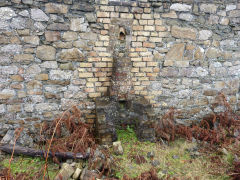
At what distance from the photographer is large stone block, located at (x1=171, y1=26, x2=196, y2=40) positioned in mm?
3621

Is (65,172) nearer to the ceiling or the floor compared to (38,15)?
nearer to the floor

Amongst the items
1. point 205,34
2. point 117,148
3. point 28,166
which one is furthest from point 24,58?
point 205,34

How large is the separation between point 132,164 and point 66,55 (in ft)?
7.15

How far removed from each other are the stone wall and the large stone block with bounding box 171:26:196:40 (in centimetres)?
2

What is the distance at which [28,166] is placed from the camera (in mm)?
2801

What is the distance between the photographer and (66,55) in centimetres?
333

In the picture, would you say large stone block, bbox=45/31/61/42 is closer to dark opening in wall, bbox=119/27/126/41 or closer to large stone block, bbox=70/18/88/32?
large stone block, bbox=70/18/88/32

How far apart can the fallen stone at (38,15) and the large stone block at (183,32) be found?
2359mm

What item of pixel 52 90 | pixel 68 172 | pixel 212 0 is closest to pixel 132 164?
pixel 68 172

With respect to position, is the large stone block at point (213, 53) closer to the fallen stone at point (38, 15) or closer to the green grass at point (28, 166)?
the fallen stone at point (38, 15)

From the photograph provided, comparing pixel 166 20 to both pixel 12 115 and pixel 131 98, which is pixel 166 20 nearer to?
pixel 131 98

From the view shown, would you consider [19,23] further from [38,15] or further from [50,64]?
[50,64]

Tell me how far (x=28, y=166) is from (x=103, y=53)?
2256 mm

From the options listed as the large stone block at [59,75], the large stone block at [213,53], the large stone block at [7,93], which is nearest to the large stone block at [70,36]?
the large stone block at [59,75]
